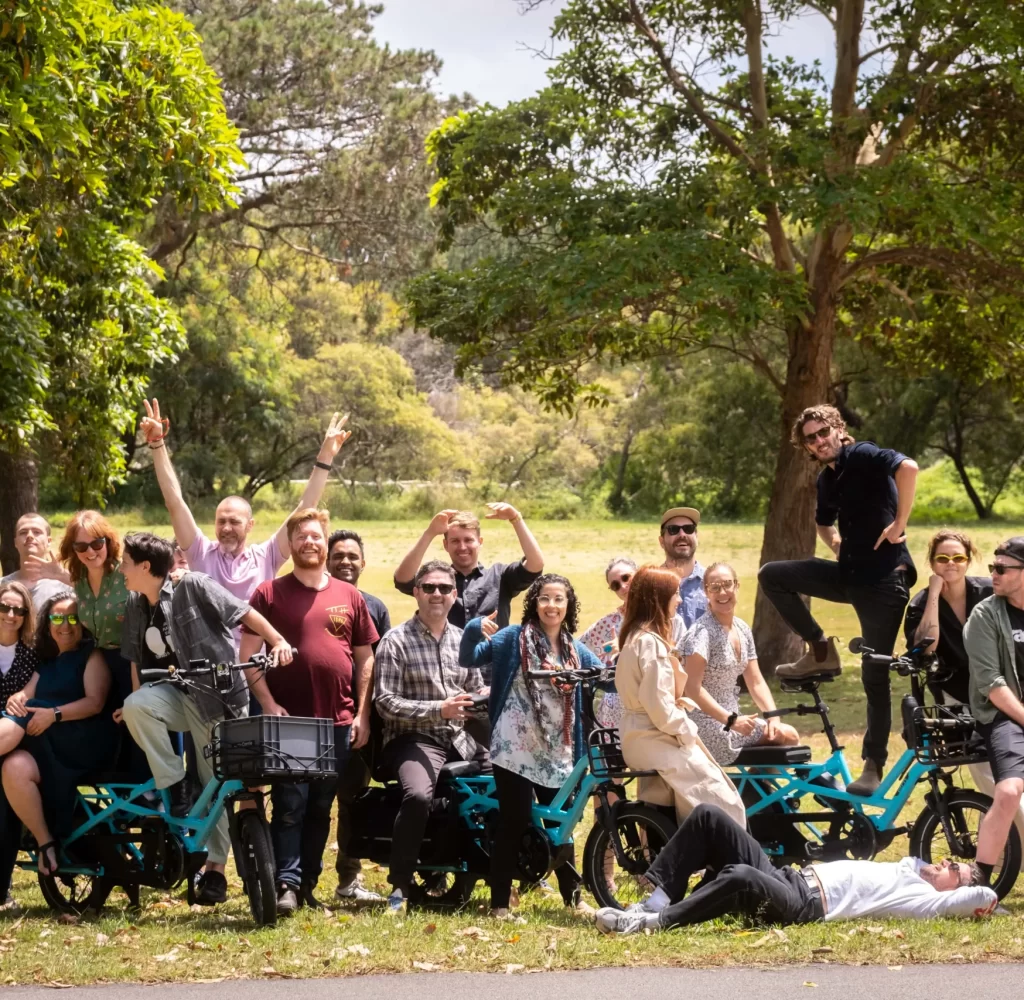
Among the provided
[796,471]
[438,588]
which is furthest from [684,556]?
[796,471]

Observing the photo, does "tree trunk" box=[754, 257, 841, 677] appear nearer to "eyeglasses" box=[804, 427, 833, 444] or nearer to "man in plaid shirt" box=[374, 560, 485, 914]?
"eyeglasses" box=[804, 427, 833, 444]

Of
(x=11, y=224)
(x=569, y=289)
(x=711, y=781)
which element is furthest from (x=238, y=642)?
(x=569, y=289)

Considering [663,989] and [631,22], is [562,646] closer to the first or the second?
[663,989]

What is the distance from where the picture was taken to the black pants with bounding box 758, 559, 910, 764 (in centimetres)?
838

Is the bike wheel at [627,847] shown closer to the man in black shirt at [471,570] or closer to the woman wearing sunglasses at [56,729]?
the man in black shirt at [471,570]


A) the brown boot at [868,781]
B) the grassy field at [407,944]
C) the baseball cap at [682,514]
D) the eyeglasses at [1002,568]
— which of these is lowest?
→ the grassy field at [407,944]


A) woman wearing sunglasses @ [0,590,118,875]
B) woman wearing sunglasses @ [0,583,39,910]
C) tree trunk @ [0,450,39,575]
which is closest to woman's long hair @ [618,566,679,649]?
woman wearing sunglasses @ [0,590,118,875]

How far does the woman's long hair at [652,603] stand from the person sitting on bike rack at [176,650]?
60.9 inches

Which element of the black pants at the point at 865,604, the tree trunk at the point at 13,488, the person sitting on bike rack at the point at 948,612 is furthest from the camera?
the tree trunk at the point at 13,488

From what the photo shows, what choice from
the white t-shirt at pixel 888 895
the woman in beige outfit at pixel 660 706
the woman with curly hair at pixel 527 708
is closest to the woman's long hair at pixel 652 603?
the woman in beige outfit at pixel 660 706

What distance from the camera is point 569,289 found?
15.1 m

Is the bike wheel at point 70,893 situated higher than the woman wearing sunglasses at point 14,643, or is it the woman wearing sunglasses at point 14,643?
the woman wearing sunglasses at point 14,643

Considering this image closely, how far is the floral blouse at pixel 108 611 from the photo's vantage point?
7730 millimetres

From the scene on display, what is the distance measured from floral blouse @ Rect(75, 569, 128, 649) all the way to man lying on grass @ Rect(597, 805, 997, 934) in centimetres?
283
